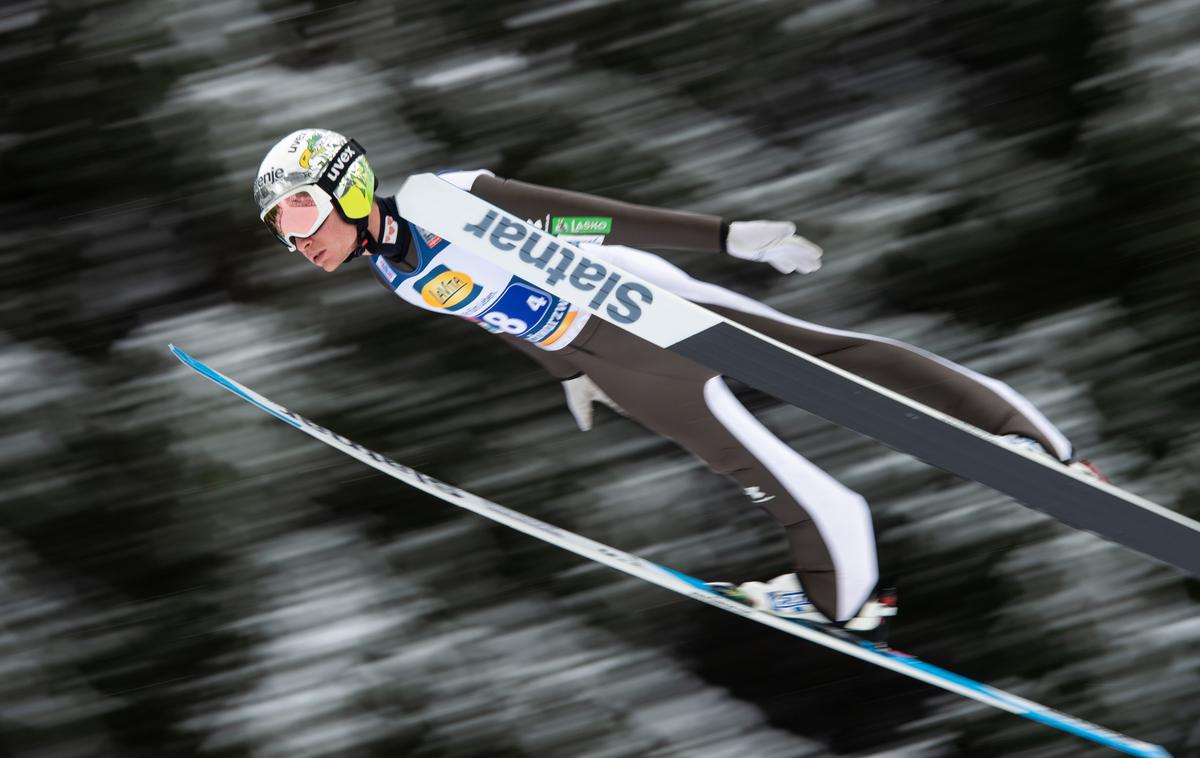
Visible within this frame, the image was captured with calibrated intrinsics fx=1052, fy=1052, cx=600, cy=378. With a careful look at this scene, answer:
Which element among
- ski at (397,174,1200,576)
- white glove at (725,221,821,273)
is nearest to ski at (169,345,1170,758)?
ski at (397,174,1200,576)

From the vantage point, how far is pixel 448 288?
1849 mm

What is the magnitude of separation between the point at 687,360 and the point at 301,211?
72cm

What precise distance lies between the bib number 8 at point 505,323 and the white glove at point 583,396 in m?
0.21

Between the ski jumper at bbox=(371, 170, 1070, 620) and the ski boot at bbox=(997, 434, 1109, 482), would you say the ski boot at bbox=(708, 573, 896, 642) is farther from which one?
the ski boot at bbox=(997, 434, 1109, 482)

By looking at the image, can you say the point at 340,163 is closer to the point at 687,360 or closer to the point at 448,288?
the point at 448,288

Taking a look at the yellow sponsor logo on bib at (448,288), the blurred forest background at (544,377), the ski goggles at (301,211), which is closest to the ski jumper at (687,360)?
the yellow sponsor logo on bib at (448,288)

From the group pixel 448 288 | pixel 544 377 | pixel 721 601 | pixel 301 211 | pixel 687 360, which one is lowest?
pixel 721 601

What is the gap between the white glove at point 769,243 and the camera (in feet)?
5.92

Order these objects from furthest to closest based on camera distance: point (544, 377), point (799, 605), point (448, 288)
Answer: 1. point (544, 377)
2. point (799, 605)
3. point (448, 288)

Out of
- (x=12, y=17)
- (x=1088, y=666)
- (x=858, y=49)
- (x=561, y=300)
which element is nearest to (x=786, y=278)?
(x=858, y=49)

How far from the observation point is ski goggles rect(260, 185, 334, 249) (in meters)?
1.74

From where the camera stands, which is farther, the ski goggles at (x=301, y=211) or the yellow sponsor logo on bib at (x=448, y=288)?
the yellow sponsor logo on bib at (x=448, y=288)

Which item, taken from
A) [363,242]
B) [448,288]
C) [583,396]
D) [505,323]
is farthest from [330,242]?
[583,396]

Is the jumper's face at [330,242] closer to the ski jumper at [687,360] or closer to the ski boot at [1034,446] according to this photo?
the ski jumper at [687,360]
